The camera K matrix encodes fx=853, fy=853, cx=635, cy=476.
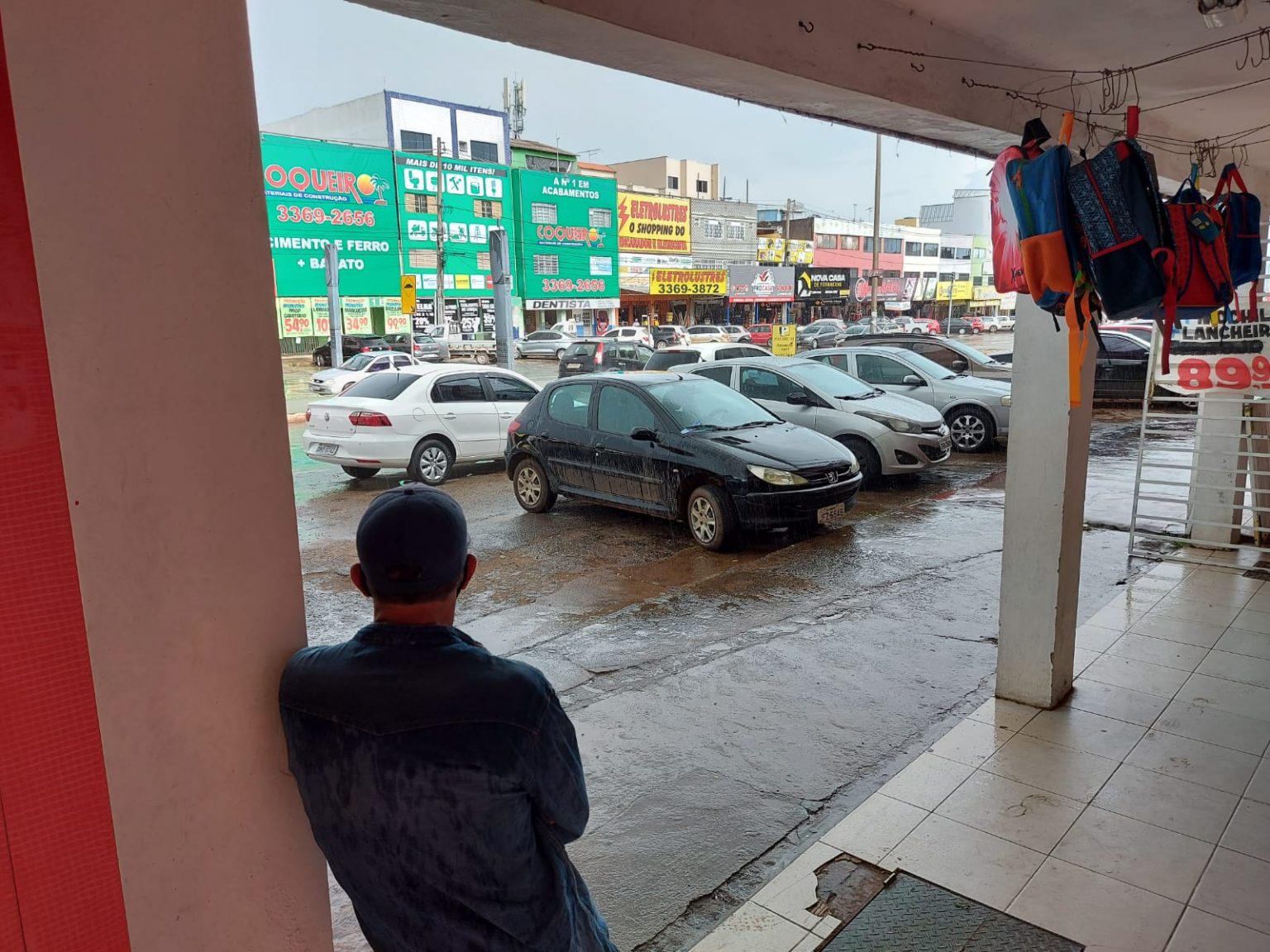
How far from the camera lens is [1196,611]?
571cm

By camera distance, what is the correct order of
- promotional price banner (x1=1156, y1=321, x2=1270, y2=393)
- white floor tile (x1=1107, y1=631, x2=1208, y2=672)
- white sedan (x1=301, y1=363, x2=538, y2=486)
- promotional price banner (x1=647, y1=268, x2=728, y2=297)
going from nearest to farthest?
white floor tile (x1=1107, y1=631, x2=1208, y2=672), promotional price banner (x1=1156, y1=321, x2=1270, y2=393), white sedan (x1=301, y1=363, x2=538, y2=486), promotional price banner (x1=647, y1=268, x2=728, y2=297)

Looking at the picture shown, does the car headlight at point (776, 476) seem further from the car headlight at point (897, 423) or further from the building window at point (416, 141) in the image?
the building window at point (416, 141)

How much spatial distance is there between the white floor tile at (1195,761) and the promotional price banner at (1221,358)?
342 centimetres

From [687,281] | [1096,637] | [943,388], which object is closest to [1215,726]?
[1096,637]

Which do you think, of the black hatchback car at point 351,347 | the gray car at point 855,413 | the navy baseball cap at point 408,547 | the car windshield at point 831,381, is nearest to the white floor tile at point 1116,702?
the navy baseball cap at point 408,547

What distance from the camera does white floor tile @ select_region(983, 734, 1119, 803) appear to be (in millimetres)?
3629

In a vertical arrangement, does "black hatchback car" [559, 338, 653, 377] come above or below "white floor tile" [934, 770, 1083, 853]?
above

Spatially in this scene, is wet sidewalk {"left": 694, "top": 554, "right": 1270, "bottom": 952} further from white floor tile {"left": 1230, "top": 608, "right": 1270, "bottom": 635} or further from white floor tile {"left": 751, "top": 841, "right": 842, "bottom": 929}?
white floor tile {"left": 1230, "top": 608, "right": 1270, "bottom": 635}

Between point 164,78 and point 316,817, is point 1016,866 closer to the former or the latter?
point 316,817

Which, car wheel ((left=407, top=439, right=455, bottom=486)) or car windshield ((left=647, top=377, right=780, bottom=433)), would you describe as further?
car wheel ((left=407, top=439, right=455, bottom=486))

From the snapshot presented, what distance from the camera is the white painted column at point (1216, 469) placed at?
6.87 meters

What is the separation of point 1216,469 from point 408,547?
7.41 meters

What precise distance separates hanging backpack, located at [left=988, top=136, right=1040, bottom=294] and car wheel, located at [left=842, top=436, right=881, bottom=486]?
644 centimetres

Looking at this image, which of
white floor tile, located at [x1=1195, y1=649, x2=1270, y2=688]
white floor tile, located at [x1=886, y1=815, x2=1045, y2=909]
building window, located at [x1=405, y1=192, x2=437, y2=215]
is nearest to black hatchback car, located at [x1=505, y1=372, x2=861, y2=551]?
white floor tile, located at [x1=1195, y1=649, x2=1270, y2=688]
